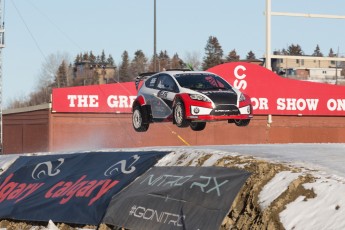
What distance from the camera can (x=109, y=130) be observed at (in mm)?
34375

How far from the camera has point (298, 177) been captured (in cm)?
1434

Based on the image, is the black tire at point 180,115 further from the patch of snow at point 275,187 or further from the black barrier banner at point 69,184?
the patch of snow at point 275,187

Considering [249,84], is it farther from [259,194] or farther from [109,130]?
[259,194]

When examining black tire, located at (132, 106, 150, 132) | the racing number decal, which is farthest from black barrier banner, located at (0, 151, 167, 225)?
the racing number decal

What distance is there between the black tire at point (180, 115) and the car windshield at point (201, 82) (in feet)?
2.83

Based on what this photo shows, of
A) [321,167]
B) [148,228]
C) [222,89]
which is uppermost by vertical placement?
[222,89]

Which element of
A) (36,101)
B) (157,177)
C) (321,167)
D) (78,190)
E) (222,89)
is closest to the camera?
(321,167)

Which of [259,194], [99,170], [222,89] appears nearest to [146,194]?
[259,194]

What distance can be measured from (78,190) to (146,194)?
368 centimetres

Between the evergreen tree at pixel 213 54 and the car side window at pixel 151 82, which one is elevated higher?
the evergreen tree at pixel 213 54

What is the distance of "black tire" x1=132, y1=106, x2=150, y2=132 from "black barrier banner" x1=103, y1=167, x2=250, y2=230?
908 cm

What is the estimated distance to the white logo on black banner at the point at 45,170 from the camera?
874 inches

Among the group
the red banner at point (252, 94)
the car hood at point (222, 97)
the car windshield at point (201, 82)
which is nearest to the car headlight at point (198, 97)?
the car hood at point (222, 97)

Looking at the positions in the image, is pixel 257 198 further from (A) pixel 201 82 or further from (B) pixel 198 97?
(A) pixel 201 82
